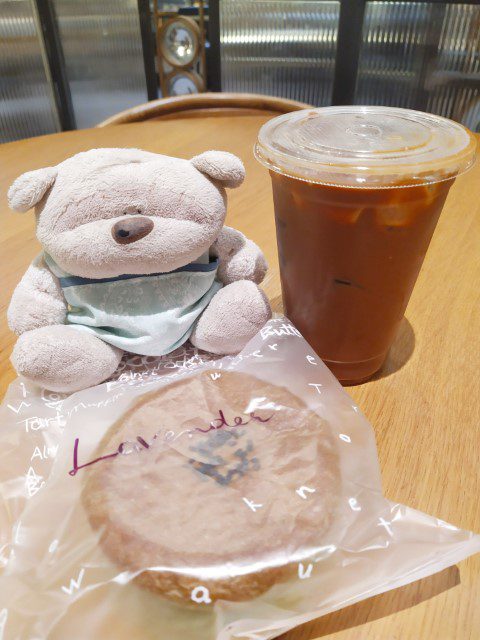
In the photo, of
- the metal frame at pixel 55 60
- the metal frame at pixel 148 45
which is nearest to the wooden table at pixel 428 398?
the metal frame at pixel 148 45

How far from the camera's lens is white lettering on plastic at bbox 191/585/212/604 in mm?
370

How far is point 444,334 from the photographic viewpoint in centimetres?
70

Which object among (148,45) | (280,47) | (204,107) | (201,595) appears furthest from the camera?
(148,45)

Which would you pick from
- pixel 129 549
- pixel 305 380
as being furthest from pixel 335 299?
pixel 129 549

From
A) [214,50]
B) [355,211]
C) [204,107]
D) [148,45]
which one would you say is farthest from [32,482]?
[148,45]

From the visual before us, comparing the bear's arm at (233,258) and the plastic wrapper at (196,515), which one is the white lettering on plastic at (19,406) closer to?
the plastic wrapper at (196,515)

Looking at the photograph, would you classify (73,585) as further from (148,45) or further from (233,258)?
(148,45)

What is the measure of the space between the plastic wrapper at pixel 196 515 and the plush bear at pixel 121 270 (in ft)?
0.17

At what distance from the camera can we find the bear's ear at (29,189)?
1.60 feet

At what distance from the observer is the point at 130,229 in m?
0.48

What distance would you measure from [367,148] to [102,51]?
11.1 feet

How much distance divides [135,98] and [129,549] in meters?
3.47

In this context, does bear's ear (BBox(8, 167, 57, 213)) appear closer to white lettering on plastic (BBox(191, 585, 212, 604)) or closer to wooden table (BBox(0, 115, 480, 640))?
wooden table (BBox(0, 115, 480, 640))

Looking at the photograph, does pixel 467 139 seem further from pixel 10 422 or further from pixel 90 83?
pixel 90 83
